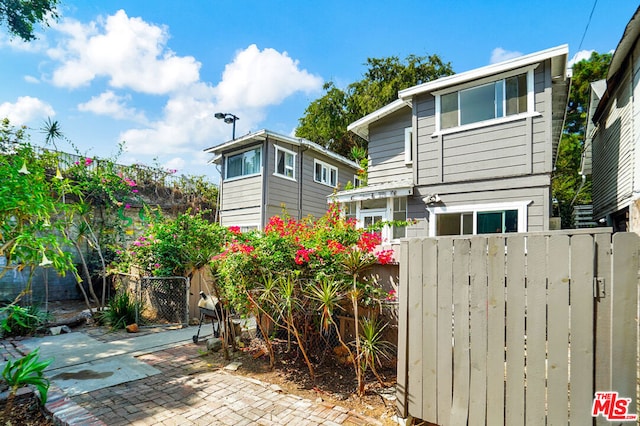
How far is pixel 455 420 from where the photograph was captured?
8.48 ft

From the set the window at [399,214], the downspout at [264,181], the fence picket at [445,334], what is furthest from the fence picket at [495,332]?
the downspout at [264,181]

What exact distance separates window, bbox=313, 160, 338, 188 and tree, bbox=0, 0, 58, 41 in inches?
487

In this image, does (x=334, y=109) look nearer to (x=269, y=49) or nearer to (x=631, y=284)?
(x=269, y=49)

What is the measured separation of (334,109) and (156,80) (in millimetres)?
13829

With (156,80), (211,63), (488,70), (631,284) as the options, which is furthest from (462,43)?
(631,284)

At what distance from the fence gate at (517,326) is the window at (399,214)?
5969 mm

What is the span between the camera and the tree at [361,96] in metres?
19.8

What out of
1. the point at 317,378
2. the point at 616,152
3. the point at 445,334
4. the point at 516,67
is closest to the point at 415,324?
the point at 445,334

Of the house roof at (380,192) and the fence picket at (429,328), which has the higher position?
the house roof at (380,192)

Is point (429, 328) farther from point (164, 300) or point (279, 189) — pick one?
point (279, 189)

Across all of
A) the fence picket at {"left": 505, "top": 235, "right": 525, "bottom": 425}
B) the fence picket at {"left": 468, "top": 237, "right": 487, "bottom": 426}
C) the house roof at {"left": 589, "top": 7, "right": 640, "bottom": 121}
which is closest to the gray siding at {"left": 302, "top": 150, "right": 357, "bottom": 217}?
→ the house roof at {"left": 589, "top": 7, "right": 640, "bottom": 121}

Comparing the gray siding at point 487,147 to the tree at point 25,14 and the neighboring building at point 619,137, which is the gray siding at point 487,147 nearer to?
the neighboring building at point 619,137

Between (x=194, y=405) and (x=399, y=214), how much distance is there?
6.88m

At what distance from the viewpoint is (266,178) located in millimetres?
12109
